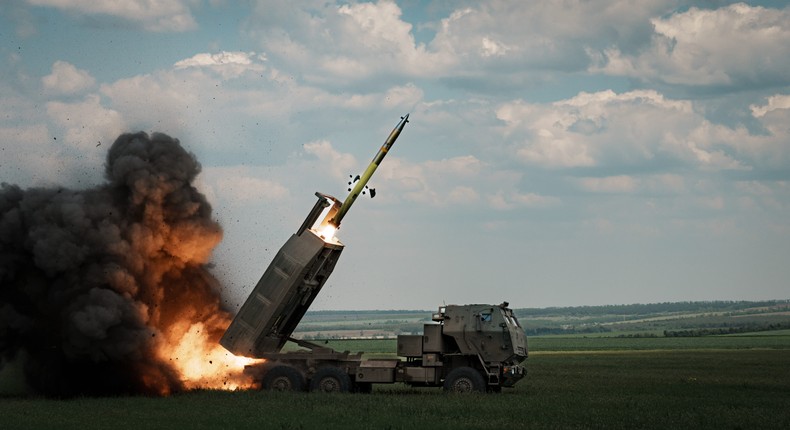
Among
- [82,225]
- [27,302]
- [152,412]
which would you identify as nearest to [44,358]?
[27,302]

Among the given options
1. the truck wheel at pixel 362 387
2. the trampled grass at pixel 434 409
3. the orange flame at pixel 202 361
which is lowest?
the trampled grass at pixel 434 409

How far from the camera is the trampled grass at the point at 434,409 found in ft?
97.7

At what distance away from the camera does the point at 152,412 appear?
32.3m

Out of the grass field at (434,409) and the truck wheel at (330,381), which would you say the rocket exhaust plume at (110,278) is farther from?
the truck wheel at (330,381)

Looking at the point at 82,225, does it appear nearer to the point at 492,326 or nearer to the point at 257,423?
the point at 257,423

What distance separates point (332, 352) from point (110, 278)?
28.5 ft

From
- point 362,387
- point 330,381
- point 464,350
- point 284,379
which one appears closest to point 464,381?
point 464,350

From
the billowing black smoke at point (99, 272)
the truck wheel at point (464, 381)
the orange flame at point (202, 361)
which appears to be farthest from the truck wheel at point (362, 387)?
the billowing black smoke at point (99, 272)

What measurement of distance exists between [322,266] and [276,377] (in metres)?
4.32

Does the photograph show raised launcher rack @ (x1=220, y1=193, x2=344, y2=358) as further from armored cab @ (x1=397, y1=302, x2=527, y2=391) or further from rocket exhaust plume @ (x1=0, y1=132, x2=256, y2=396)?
armored cab @ (x1=397, y1=302, x2=527, y2=391)

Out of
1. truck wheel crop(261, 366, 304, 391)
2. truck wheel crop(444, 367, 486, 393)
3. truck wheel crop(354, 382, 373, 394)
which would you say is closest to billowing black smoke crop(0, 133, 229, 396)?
truck wheel crop(261, 366, 304, 391)

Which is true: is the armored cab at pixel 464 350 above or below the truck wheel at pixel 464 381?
above

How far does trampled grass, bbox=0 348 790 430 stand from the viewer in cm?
2978

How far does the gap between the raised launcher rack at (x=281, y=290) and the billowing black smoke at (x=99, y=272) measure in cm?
278
